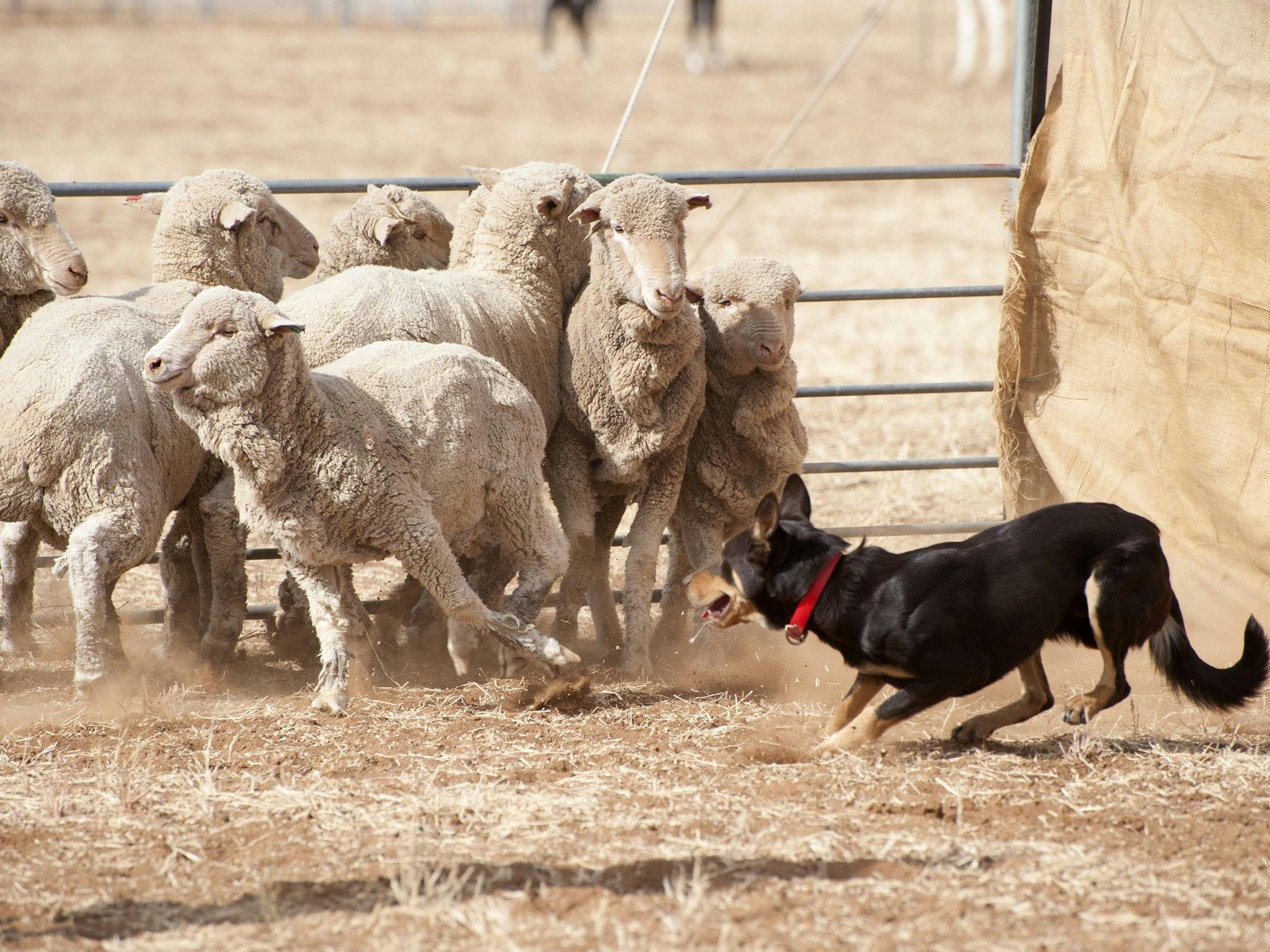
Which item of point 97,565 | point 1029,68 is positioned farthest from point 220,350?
point 1029,68

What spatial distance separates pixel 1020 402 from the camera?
5.76m

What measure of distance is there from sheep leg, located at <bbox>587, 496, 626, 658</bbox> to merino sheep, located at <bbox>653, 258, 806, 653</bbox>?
0.19 m

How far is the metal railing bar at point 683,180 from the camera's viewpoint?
5.54 metres

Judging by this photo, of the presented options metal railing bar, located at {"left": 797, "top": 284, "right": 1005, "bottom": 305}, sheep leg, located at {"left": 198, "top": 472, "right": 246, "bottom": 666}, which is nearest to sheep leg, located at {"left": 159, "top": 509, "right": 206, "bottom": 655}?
sheep leg, located at {"left": 198, "top": 472, "right": 246, "bottom": 666}

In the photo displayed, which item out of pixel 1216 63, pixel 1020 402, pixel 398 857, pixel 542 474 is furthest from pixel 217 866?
pixel 1216 63

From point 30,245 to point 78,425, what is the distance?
0.95 m

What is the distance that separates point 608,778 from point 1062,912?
4.64ft

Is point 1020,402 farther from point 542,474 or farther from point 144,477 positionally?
point 144,477

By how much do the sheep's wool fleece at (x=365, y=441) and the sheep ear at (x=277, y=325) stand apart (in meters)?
0.06

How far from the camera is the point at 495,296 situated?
17.9ft

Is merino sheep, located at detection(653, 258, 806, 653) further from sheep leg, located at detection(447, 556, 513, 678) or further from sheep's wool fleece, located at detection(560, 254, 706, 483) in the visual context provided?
sheep leg, located at detection(447, 556, 513, 678)

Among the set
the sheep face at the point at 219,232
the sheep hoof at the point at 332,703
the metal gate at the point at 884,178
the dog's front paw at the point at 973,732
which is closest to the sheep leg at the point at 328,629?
the sheep hoof at the point at 332,703

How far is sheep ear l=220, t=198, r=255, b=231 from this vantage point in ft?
17.3

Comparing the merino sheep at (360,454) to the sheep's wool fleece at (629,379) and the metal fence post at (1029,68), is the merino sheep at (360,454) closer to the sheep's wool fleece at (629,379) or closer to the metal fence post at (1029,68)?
the sheep's wool fleece at (629,379)
